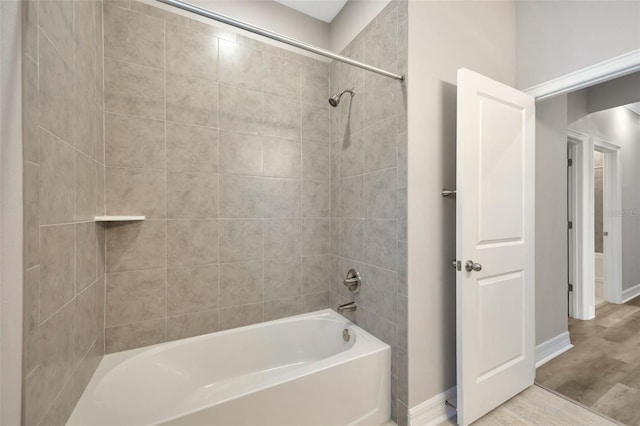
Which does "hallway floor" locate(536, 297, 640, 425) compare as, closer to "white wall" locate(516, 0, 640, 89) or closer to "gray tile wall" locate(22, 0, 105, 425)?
"white wall" locate(516, 0, 640, 89)

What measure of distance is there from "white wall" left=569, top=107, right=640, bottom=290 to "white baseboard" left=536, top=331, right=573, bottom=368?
75.7 inches

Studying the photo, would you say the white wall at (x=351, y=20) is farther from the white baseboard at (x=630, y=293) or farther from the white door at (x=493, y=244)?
the white baseboard at (x=630, y=293)

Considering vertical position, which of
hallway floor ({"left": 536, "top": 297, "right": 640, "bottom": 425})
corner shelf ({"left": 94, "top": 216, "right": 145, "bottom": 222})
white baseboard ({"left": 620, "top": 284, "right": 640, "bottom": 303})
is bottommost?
hallway floor ({"left": 536, "top": 297, "right": 640, "bottom": 425})

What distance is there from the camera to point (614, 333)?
2492 millimetres

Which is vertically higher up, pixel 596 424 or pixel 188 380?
pixel 188 380

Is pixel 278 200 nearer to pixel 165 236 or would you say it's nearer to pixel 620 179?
pixel 165 236

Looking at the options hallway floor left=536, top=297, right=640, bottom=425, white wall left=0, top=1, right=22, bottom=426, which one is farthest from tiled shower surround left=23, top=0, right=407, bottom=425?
hallway floor left=536, top=297, right=640, bottom=425

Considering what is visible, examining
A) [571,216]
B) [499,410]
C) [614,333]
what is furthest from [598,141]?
[499,410]

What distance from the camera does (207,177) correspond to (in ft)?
5.72

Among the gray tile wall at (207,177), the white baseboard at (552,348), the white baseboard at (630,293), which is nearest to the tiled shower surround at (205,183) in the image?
the gray tile wall at (207,177)

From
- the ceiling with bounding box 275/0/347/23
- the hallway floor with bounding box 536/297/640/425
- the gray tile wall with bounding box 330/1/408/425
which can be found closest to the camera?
the gray tile wall with bounding box 330/1/408/425

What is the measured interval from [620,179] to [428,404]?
365 centimetres

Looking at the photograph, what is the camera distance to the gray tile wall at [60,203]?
0.76 m

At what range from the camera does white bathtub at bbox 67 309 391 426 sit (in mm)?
1123
